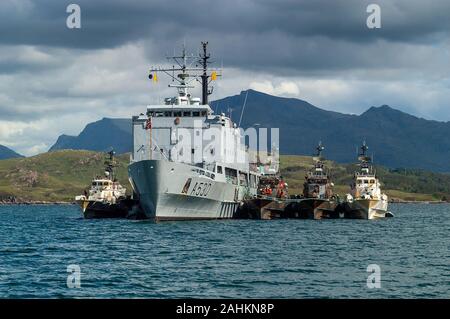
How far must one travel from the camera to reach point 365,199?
108688mm

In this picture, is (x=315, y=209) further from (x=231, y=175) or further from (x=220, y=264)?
Answer: (x=220, y=264)

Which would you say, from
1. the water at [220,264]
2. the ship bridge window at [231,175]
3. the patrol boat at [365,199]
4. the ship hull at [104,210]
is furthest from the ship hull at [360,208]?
the water at [220,264]

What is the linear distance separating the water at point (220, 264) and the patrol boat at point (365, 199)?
35.9 meters

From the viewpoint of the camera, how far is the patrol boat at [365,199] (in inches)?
4304

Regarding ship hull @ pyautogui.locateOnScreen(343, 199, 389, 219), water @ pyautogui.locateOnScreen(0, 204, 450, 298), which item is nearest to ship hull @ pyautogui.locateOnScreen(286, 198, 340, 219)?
ship hull @ pyautogui.locateOnScreen(343, 199, 389, 219)

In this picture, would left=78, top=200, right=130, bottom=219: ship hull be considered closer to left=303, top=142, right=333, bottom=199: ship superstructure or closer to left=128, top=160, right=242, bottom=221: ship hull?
left=128, top=160, right=242, bottom=221: ship hull

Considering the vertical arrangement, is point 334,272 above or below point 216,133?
below

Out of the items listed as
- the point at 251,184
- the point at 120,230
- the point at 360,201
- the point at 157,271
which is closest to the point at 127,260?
the point at 157,271

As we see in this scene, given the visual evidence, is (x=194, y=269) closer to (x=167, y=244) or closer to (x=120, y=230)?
(x=167, y=244)

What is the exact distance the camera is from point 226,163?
321ft

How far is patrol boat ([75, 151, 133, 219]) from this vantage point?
371 ft

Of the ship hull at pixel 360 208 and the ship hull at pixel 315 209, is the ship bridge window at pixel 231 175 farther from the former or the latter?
the ship hull at pixel 360 208

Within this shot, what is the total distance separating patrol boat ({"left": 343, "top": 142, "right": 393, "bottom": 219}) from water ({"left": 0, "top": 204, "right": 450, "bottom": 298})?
35898 millimetres

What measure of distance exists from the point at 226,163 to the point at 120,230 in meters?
24.3
